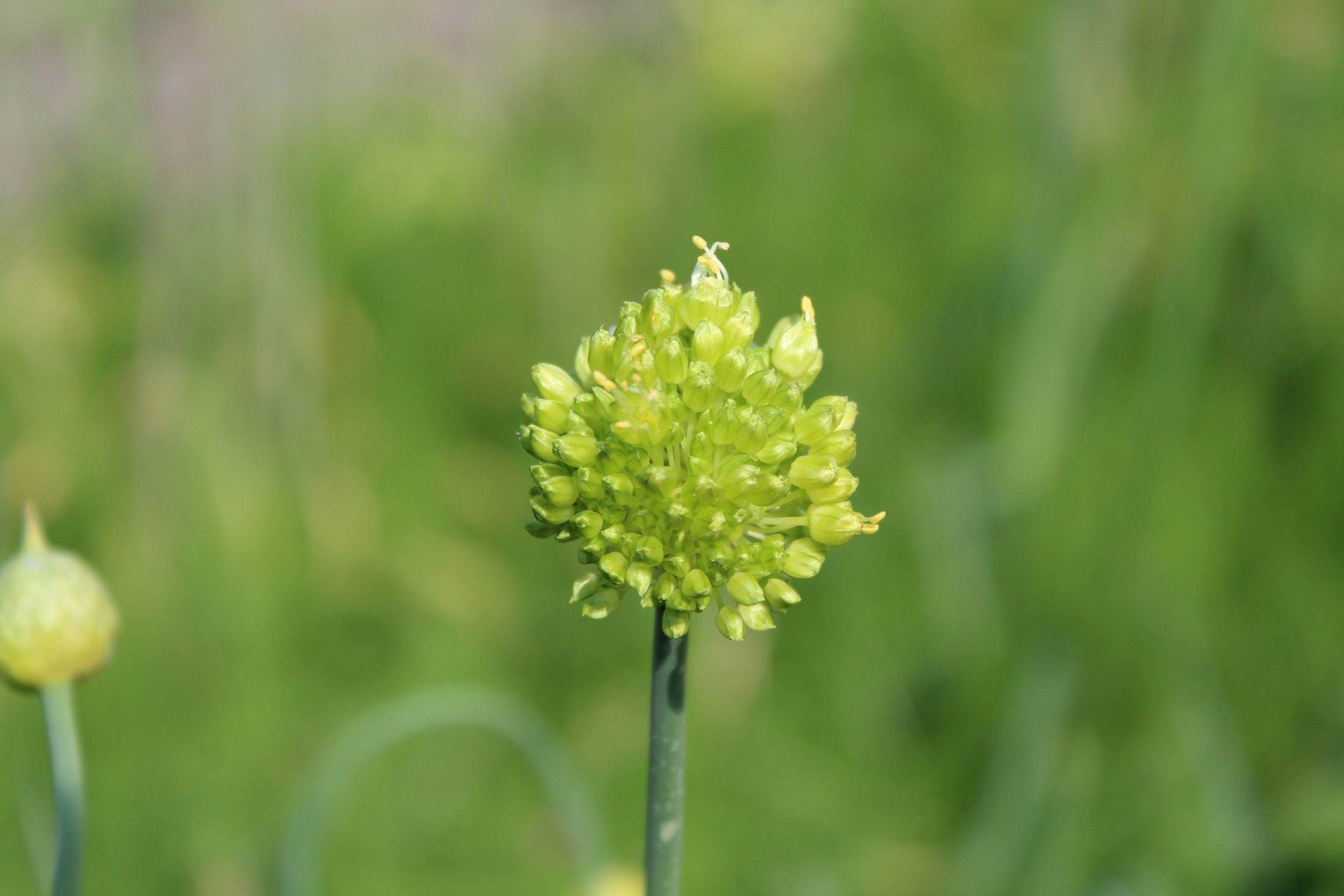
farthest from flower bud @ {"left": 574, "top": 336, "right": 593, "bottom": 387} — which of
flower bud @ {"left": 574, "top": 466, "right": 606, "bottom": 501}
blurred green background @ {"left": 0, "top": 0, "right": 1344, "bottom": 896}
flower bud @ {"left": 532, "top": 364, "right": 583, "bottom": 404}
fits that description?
blurred green background @ {"left": 0, "top": 0, "right": 1344, "bottom": 896}

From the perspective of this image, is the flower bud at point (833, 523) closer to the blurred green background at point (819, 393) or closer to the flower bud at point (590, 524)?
the flower bud at point (590, 524)

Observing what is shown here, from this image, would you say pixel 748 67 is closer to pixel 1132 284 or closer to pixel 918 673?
pixel 1132 284

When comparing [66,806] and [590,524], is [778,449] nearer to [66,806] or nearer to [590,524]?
[590,524]

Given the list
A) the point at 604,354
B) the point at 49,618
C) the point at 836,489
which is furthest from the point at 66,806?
the point at 836,489

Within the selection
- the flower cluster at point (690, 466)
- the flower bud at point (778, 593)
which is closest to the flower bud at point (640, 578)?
the flower cluster at point (690, 466)

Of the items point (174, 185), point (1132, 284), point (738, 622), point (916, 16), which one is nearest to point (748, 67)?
point (916, 16)

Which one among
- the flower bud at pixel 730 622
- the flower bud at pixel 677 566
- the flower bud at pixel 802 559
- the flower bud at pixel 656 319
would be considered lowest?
the flower bud at pixel 730 622
